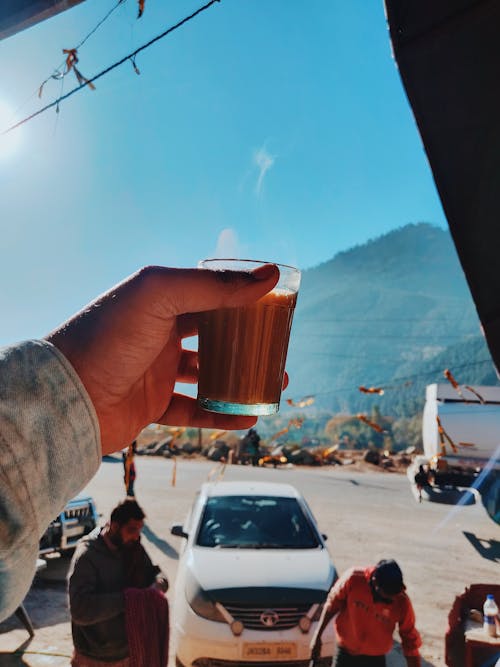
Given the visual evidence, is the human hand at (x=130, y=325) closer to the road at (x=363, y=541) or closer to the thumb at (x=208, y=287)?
the thumb at (x=208, y=287)

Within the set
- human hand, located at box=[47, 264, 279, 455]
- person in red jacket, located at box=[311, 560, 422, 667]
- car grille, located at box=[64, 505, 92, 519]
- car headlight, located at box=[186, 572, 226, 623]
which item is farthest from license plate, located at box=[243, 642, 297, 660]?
car grille, located at box=[64, 505, 92, 519]

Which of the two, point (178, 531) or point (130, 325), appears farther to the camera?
point (178, 531)

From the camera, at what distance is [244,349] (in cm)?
170

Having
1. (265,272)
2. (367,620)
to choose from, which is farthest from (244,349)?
(367,620)

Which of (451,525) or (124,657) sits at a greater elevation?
(124,657)

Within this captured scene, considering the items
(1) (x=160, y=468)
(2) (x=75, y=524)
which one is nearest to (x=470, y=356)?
(1) (x=160, y=468)

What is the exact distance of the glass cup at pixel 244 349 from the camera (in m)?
1.69

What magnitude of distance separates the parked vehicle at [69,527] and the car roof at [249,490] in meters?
2.96

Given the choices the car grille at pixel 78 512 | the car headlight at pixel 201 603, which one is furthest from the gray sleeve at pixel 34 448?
the car grille at pixel 78 512

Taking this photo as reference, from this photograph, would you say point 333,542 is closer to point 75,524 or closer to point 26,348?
point 75,524

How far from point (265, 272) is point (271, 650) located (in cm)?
470

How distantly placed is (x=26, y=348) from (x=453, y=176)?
154 centimetres

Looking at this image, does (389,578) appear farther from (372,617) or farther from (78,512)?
(78,512)

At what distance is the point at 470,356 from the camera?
493 ft
